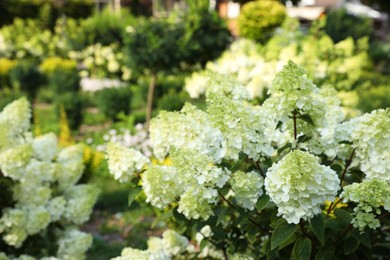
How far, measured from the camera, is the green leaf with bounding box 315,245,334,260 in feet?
7.77

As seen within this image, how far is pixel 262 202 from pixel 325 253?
1.24 feet

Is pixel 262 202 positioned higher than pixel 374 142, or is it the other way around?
pixel 374 142

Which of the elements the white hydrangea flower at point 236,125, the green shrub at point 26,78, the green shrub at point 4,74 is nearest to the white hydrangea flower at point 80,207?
the white hydrangea flower at point 236,125

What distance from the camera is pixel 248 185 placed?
236 centimetres

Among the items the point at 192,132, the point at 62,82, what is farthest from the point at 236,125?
the point at 62,82

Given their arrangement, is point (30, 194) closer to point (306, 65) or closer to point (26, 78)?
point (306, 65)

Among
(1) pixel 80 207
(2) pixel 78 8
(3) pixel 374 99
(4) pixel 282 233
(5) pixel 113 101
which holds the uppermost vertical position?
(4) pixel 282 233

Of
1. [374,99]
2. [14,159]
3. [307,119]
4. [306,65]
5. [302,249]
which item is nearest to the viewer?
[302,249]

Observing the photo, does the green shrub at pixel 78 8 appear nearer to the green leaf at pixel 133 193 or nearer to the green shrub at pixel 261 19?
the green shrub at pixel 261 19

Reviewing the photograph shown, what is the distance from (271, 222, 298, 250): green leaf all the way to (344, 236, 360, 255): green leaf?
354 millimetres

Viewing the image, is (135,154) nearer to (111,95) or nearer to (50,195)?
(50,195)

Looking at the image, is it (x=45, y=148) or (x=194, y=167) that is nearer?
(x=194, y=167)

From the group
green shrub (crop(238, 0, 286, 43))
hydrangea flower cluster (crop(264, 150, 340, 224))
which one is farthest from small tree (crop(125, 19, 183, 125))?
hydrangea flower cluster (crop(264, 150, 340, 224))

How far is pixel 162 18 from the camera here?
8328 mm
